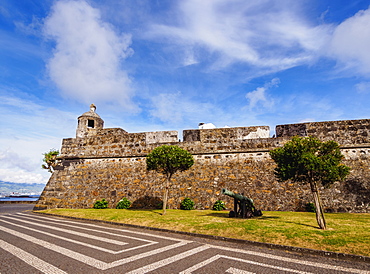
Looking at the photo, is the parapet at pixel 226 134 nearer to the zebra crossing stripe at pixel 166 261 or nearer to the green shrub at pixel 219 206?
the green shrub at pixel 219 206

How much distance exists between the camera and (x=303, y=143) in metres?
8.79

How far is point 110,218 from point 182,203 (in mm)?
5060

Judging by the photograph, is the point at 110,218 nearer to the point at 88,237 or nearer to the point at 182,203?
the point at 88,237

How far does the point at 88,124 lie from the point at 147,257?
724 inches

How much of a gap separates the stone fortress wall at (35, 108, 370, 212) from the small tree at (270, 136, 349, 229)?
5465 mm

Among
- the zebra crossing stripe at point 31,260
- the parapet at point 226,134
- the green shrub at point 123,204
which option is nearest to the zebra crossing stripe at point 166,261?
the zebra crossing stripe at point 31,260

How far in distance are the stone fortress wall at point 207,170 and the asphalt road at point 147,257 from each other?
7.83 m

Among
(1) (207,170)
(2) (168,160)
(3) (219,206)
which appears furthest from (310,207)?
(2) (168,160)

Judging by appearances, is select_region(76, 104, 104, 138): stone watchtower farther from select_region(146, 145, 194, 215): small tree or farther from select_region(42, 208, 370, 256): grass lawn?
select_region(42, 208, 370, 256): grass lawn

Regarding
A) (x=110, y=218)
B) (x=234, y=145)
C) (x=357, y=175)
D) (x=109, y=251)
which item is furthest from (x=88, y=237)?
(x=357, y=175)

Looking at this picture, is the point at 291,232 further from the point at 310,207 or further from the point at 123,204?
the point at 123,204

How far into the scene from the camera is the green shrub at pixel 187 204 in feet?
46.5

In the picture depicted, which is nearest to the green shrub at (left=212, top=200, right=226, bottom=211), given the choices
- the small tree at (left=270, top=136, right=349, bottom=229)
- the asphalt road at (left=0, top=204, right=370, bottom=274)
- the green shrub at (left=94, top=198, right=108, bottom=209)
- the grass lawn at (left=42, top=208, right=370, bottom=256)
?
the grass lawn at (left=42, top=208, right=370, bottom=256)

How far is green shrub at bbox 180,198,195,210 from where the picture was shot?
14.2 meters
